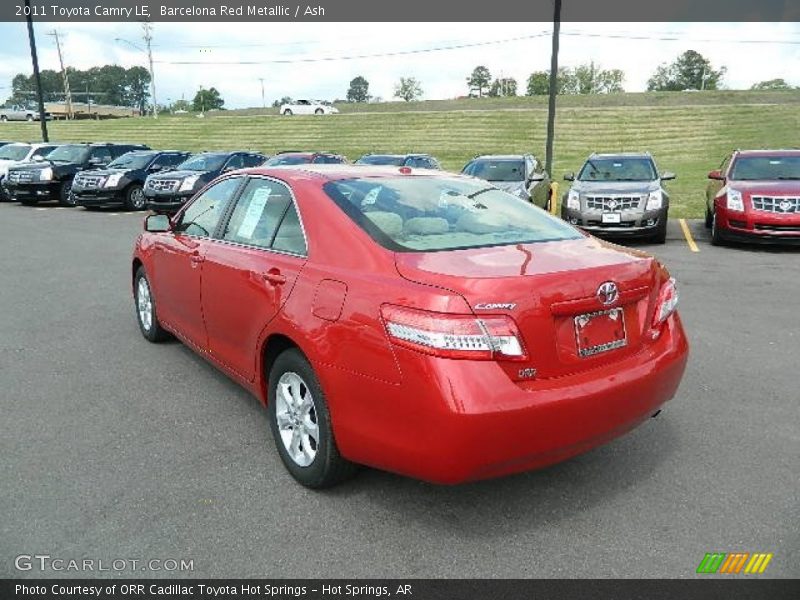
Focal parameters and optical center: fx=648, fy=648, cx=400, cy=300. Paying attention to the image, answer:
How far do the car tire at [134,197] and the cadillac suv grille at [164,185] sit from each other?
2.04 metres

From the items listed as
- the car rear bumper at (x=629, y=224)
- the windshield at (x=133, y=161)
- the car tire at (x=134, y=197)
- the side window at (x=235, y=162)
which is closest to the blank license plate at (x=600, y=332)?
the car rear bumper at (x=629, y=224)

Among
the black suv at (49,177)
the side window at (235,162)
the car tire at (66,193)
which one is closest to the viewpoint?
the side window at (235,162)

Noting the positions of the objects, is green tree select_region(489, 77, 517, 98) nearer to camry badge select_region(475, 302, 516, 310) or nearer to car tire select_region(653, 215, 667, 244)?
car tire select_region(653, 215, 667, 244)

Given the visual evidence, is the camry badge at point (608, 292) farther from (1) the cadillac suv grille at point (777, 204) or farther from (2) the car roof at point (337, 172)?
(1) the cadillac suv grille at point (777, 204)

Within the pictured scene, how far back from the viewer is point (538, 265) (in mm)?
2885

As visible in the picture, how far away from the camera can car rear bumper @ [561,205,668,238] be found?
1109 cm

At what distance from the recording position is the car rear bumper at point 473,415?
2.55 metres

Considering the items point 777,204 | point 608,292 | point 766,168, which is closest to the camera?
point 608,292

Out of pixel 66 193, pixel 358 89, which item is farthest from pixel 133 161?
pixel 358 89

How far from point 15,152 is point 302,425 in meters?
23.6

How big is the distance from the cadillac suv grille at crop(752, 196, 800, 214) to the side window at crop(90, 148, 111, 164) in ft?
61.0

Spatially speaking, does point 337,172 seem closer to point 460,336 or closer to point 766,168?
point 460,336

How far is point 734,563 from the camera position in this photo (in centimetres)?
270

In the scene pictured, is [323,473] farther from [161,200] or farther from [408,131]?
[408,131]
